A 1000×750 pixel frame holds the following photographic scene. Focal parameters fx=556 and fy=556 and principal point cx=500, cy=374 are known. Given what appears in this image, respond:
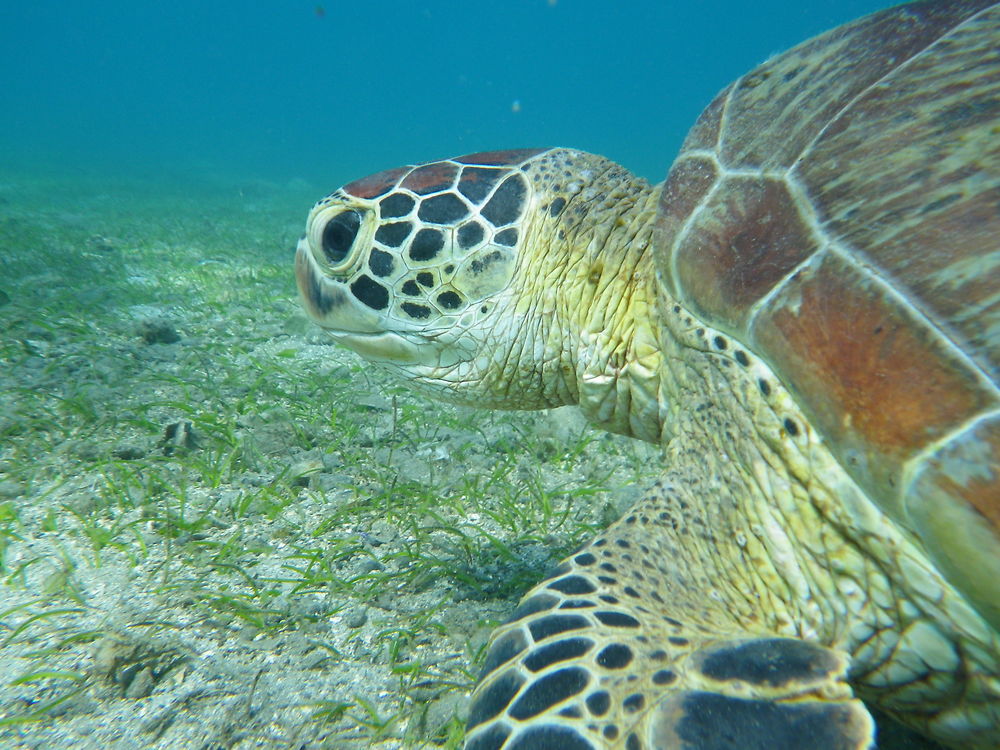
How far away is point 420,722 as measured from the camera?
1249 millimetres

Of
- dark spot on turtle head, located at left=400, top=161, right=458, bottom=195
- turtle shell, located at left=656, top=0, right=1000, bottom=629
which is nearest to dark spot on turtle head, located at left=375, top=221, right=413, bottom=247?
dark spot on turtle head, located at left=400, top=161, right=458, bottom=195

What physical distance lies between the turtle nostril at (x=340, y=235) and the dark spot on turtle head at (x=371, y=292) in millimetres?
113

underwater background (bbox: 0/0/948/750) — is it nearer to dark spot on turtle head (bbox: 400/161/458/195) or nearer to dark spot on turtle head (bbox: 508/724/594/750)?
dark spot on turtle head (bbox: 508/724/594/750)

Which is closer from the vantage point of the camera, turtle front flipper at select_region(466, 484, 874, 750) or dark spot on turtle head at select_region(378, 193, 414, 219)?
turtle front flipper at select_region(466, 484, 874, 750)

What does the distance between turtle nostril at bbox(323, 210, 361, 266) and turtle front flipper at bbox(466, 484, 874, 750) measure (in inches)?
50.9

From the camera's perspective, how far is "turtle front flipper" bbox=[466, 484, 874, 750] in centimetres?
78

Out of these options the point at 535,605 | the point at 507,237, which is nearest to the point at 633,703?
the point at 535,605

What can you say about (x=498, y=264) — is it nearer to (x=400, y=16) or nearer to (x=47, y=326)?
(x=47, y=326)

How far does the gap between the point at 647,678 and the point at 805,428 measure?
569 millimetres

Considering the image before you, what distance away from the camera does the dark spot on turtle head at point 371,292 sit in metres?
1.84

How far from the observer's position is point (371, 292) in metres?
1.85

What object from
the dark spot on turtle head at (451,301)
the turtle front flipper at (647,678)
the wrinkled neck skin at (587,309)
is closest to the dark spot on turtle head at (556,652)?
the turtle front flipper at (647,678)

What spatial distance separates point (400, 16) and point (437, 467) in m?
131

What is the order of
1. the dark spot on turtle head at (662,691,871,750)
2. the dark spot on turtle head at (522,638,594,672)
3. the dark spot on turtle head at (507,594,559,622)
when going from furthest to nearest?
the dark spot on turtle head at (507,594,559,622)
the dark spot on turtle head at (522,638,594,672)
the dark spot on turtle head at (662,691,871,750)
